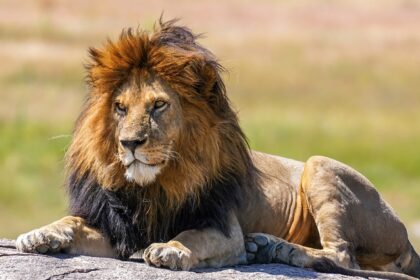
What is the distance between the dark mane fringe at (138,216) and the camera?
773 centimetres

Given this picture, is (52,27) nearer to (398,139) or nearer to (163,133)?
(398,139)

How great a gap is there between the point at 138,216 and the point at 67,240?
1.41 feet

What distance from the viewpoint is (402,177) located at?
2153cm

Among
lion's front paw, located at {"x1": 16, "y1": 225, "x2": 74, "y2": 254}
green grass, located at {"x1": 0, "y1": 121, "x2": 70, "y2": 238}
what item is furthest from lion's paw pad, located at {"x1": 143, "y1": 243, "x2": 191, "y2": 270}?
green grass, located at {"x1": 0, "y1": 121, "x2": 70, "y2": 238}

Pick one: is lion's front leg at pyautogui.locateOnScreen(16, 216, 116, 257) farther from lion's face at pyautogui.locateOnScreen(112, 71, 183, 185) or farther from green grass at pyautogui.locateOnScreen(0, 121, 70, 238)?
green grass at pyautogui.locateOnScreen(0, 121, 70, 238)

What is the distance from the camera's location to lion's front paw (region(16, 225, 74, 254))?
7.40 m

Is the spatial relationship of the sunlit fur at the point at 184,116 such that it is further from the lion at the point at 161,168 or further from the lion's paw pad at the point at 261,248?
the lion's paw pad at the point at 261,248

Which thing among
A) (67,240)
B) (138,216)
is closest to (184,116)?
(138,216)

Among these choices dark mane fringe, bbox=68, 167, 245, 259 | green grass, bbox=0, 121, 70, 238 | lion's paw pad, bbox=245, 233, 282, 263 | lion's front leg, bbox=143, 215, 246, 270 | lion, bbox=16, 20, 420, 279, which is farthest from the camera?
green grass, bbox=0, 121, 70, 238

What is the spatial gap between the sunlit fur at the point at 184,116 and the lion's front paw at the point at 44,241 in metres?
0.37

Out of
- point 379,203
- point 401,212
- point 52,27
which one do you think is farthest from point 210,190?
point 52,27

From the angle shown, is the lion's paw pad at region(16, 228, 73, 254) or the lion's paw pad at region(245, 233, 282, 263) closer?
the lion's paw pad at region(16, 228, 73, 254)

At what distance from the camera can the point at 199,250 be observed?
7531 mm

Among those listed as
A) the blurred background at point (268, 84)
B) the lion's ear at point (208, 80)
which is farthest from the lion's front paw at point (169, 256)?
the blurred background at point (268, 84)
